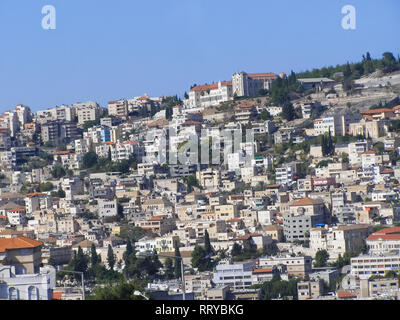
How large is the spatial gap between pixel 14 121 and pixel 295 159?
1508cm

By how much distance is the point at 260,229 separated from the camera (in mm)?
24812

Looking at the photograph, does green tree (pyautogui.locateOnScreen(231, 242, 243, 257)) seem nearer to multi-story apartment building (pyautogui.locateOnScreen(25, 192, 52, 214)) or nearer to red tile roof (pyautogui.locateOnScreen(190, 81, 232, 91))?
multi-story apartment building (pyautogui.locateOnScreen(25, 192, 52, 214))

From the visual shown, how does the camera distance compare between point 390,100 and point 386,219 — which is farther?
point 390,100

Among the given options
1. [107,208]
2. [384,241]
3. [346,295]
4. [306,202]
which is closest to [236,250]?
[306,202]

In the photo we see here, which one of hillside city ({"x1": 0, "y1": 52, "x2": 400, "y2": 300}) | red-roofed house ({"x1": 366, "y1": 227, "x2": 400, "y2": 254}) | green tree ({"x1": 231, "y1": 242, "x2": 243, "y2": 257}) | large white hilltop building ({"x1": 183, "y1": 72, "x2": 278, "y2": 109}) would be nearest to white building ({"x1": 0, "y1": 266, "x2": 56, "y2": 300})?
hillside city ({"x1": 0, "y1": 52, "x2": 400, "y2": 300})

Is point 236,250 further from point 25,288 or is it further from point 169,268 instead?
point 25,288

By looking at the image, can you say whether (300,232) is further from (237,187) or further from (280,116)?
(280,116)

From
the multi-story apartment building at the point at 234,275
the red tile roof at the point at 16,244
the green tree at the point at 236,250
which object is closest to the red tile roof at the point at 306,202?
the green tree at the point at 236,250

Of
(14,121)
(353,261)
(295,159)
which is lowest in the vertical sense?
(353,261)

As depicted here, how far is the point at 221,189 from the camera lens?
29.6 m

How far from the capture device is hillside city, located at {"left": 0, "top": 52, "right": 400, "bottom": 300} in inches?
768

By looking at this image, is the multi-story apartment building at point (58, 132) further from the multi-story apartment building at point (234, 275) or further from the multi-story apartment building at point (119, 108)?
the multi-story apartment building at point (234, 275)

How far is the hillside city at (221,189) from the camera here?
768 inches
